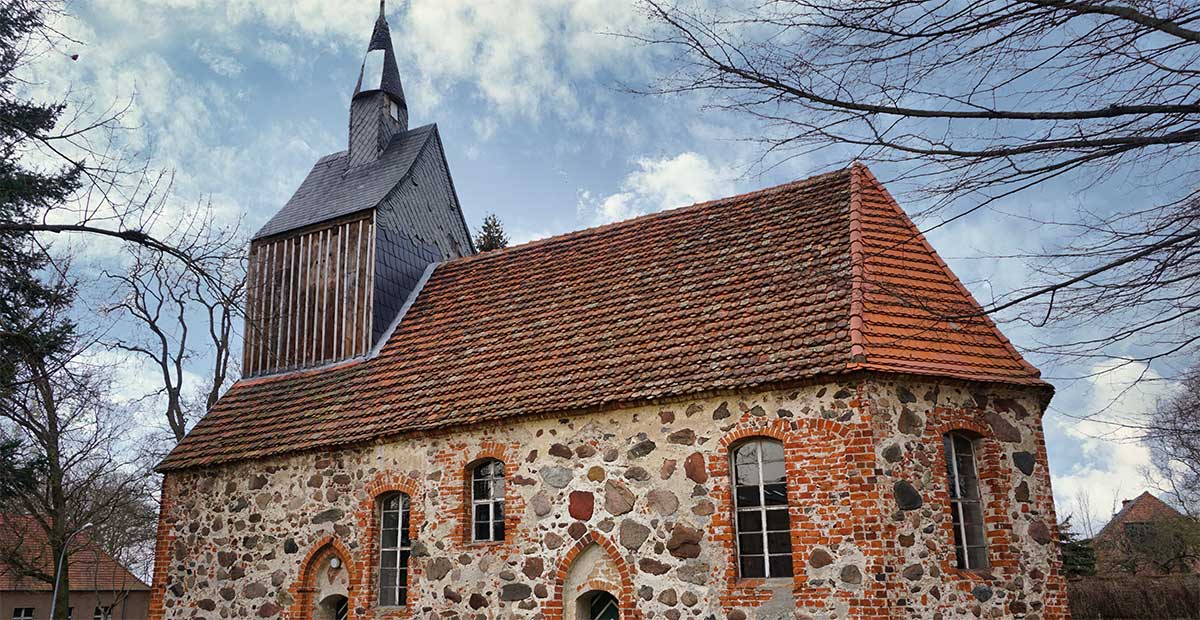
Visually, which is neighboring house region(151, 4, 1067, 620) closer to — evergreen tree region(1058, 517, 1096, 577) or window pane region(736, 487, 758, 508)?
window pane region(736, 487, 758, 508)

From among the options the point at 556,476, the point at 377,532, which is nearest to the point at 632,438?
the point at 556,476

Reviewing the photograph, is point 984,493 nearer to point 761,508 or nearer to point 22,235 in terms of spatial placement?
point 761,508

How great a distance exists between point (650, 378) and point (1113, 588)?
1738 centimetres

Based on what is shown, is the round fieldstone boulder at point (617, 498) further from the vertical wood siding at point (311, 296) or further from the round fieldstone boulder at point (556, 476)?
the vertical wood siding at point (311, 296)

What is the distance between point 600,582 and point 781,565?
215cm

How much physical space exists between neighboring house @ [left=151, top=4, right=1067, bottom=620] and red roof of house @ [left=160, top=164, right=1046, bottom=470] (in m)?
0.05

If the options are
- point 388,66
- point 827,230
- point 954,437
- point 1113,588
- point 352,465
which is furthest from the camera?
point 1113,588

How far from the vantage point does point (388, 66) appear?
19.0 m

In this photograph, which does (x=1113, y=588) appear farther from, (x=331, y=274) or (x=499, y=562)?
(x=331, y=274)

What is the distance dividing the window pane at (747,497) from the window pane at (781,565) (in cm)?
61

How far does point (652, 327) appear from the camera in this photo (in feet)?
39.0

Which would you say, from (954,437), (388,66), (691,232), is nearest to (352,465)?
(691,232)

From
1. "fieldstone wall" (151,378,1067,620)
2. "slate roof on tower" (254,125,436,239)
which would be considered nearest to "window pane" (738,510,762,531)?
"fieldstone wall" (151,378,1067,620)

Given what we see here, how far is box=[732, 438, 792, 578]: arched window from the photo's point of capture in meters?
9.74
